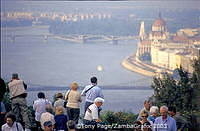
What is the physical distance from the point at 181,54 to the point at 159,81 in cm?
3729

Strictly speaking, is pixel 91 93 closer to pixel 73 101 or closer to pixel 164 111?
pixel 73 101

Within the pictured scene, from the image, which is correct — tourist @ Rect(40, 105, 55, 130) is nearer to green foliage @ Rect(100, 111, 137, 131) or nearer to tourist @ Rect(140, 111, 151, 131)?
tourist @ Rect(140, 111, 151, 131)

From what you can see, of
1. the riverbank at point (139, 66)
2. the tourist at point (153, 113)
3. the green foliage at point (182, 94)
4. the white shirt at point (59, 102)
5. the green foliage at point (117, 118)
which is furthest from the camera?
the riverbank at point (139, 66)

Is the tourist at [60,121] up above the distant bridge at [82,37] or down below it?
below

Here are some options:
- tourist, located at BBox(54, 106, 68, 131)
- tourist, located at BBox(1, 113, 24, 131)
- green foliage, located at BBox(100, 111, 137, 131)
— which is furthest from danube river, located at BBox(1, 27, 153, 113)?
tourist, located at BBox(1, 113, 24, 131)

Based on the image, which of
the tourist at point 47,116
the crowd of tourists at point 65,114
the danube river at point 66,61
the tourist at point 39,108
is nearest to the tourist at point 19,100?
the crowd of tourists at point 65,114

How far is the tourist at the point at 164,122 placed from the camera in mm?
7609

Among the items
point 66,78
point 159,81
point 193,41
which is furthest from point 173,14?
point 159,81

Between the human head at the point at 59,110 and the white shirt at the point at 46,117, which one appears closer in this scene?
the human head at the point at 59,110

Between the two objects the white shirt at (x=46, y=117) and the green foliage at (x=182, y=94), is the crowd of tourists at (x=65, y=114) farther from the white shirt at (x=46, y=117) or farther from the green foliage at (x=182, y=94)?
the green foliage at (x=182, y=94)

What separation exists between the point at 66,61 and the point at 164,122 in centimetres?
6611

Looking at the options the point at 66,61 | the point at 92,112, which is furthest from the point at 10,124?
the point at 66,61

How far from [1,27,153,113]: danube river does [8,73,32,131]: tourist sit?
50411mm

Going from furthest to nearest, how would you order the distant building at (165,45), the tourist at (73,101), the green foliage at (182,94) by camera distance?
the distant building at (165,45), the green foliage at (182,94), the tourist at (73,101)
